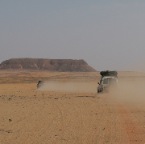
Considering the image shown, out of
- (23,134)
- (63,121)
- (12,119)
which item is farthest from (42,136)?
(12,119)

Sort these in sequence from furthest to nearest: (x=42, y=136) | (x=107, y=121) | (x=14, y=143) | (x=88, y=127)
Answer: (x=107, y=121), (x=88, y=127), (x=42, y=136), (x=14, y=143)

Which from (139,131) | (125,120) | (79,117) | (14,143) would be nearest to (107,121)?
(125,120)

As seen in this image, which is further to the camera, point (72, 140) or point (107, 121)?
point (107, 121)

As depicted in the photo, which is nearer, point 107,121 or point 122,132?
point 122,132

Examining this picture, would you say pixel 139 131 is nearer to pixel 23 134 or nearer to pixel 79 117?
pixel 23 134

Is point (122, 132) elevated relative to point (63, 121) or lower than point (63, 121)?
lower

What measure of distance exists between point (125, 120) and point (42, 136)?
5.22 m

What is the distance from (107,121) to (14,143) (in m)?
6.16

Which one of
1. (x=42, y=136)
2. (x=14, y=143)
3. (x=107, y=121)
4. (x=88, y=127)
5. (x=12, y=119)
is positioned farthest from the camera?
(x=12, y=119)

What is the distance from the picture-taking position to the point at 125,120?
59.0ft

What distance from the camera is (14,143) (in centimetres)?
1223

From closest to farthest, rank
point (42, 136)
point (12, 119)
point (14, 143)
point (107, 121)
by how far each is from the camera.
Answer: point (14, 143), point (42, 136), point (107, 121), point (12, 119)

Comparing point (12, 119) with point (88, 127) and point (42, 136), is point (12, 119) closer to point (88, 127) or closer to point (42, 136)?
point (88, 127)

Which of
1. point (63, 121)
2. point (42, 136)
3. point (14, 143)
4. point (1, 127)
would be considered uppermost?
point (63, 121)
